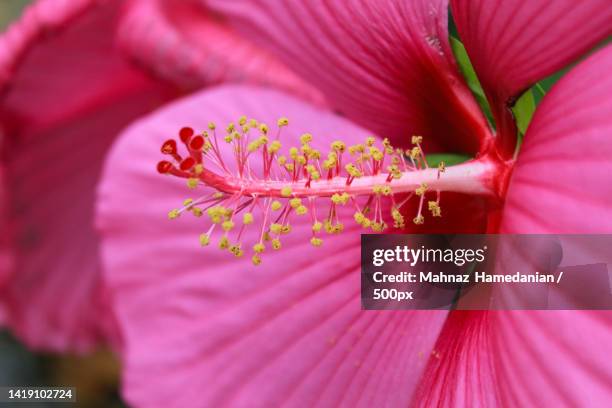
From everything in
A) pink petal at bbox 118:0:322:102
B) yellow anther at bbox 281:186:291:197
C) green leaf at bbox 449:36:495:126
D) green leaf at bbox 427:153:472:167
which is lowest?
yellow anther at bbox 281:186:291:197

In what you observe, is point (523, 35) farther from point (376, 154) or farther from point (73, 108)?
point (73, 108)

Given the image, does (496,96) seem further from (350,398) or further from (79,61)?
(79,61)

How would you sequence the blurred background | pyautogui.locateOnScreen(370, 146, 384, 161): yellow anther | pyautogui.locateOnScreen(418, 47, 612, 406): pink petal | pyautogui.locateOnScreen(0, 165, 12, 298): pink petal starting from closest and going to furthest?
pyautogui.locateOnScreen(418, 47, 612, 406): pink petal
pyautogui.locateOnScreen(370, 146, 384, 161): yellow anther
pyautogui.locateOnScreen(0, 165, 12, 298): pink petal
the blurred background

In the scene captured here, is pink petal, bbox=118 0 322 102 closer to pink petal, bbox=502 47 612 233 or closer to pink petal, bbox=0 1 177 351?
pink petal, bbox=0 1 177 351

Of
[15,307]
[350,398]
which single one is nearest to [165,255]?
[350,398]

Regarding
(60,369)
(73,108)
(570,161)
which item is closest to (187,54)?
(73,108)

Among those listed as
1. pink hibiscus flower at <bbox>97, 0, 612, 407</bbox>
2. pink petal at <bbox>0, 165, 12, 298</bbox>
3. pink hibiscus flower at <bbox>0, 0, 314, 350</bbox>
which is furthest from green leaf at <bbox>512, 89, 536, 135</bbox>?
pink petal at <bbox>0, 165, 12, 298</bbox>
